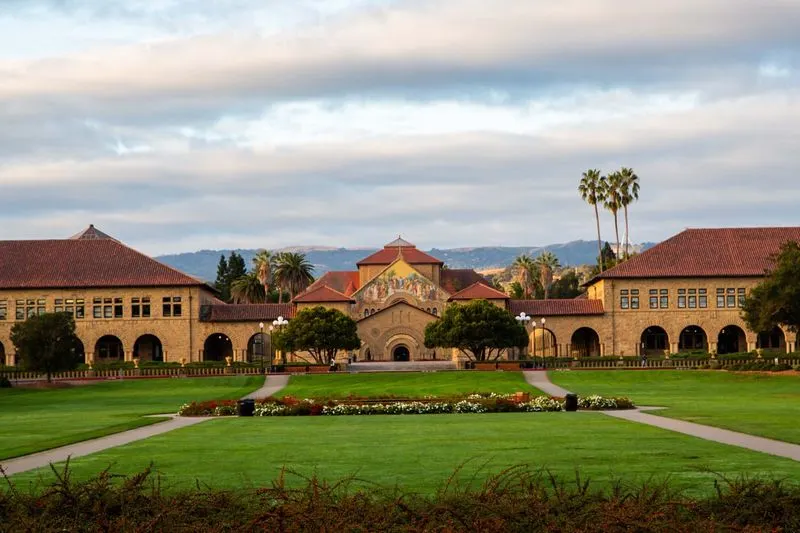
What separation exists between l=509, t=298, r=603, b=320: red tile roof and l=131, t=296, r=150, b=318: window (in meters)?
28.4

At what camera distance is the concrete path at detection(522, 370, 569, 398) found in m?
52.9

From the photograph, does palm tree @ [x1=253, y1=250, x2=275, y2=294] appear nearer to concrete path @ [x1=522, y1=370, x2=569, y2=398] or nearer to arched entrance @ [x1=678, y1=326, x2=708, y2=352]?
arched entrance @ [x1=678, y1=326, x2=708, y2=352]

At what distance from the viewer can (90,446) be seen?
26625 mm

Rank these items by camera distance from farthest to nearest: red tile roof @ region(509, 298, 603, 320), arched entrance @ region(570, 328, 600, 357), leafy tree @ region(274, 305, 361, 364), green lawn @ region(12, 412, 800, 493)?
arched entrance @ region(570, 328, 600, 357), red tile roof @ region(509, 298, 603, 320), leafy tree @ region(274, 305, 361, 364), green lawn @ region(12, 412, 800, 493)

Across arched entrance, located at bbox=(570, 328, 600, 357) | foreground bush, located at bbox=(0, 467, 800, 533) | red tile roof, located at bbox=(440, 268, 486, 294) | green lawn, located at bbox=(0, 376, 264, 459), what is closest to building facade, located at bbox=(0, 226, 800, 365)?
arched entrance, located at bbox=(570, 328, 600, 357)

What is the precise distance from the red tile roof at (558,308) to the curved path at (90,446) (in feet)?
200

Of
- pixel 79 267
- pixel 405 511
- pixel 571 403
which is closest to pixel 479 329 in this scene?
pixel 79 267

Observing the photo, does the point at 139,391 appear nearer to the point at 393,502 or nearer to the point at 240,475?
the point at 240,475

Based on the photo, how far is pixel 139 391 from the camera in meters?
63.7

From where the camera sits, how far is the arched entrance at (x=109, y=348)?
100312 millimetres

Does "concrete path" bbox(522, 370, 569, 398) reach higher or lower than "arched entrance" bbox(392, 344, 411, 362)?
lower

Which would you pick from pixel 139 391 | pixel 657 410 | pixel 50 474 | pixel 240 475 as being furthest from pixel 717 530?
pixel 139 391

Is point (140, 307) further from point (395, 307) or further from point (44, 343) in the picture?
point (44, 343)

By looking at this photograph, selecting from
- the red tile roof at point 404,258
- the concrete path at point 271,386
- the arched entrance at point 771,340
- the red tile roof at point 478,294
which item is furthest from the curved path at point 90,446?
the red tile roof at point 404,258
